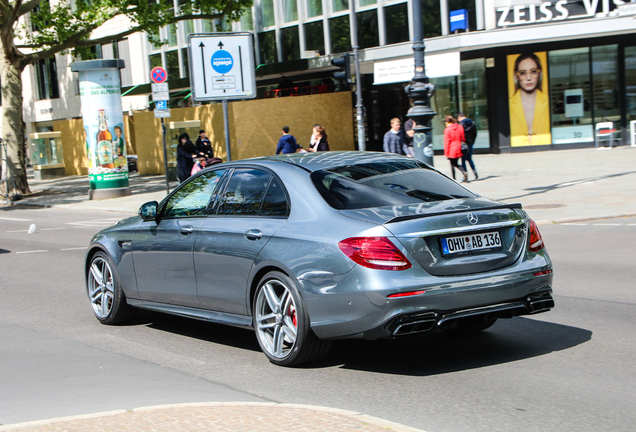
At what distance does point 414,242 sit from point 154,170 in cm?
3107

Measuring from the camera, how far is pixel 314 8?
33500 millimetres

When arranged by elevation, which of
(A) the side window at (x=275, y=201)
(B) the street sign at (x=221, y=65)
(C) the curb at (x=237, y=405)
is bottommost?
(C) the curb at (x=237, y=405)

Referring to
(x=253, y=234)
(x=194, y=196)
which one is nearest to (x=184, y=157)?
(x=194, y=196)

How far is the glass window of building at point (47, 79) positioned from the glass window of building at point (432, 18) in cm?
3105

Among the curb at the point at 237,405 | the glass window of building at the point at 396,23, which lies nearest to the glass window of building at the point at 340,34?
the glass window of building at the point at 396,23

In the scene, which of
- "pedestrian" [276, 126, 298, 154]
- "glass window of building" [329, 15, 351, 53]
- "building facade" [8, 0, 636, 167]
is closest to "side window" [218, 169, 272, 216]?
"pedestrian" [276, 126, 298, 154]

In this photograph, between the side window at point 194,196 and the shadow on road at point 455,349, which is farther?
the side window at point 194,196

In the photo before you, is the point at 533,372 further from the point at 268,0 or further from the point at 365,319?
the point at 268,0

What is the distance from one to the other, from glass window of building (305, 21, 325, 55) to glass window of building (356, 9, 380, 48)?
1.95m

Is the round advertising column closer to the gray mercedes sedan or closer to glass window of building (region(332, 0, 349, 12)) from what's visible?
glass window of building (region(332, 0, 349, 12))

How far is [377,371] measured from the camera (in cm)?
554

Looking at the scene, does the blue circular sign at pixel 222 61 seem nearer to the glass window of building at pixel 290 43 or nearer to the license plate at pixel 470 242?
the license plate at pixel 470 242

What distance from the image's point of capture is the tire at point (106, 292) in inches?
292

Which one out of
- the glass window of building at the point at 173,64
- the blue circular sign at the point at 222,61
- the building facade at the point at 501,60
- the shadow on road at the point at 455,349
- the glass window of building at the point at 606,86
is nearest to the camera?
the shadow on road at the point at 455,349
